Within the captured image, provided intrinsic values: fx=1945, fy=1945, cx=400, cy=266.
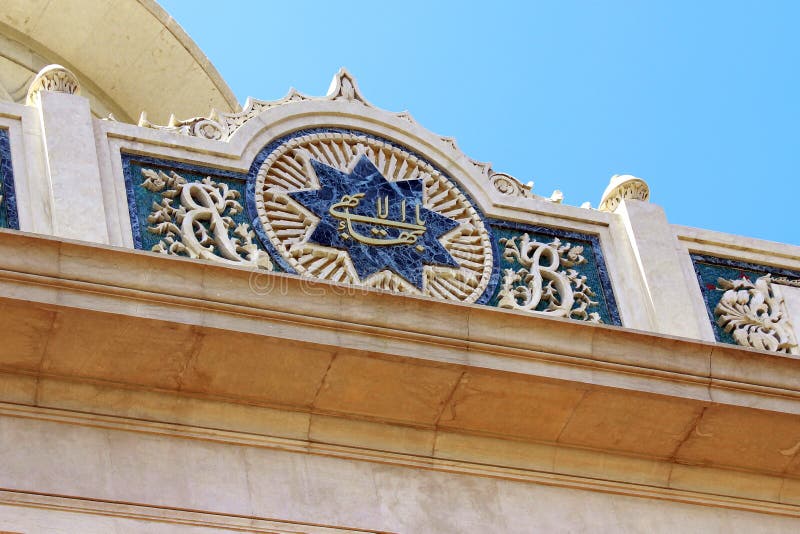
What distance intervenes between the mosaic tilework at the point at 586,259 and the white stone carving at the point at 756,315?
2.36 feet

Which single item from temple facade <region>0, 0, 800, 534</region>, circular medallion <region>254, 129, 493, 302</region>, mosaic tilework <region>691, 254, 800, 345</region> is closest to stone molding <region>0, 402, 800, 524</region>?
temple facade <region>0, 0, 800, 534</region>

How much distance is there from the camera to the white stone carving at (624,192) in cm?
1203

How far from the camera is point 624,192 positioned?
12.0 m

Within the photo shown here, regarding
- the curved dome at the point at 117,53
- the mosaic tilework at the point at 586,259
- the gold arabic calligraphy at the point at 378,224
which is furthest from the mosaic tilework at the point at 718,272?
the curved dome at the point at 117,53

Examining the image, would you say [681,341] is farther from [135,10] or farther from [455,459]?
[135,10]

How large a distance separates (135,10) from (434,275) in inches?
250

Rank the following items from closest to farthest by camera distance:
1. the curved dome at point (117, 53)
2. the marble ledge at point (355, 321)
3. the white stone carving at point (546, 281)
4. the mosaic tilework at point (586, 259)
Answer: the marble ledge at point (355, 321)
the white stone carving at point (546, 281)
the mosaic tilework at point (586, 259)
the curved dome at point (117, 53)

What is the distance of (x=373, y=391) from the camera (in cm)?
1029

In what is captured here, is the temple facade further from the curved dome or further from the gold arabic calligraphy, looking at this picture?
the curved dome

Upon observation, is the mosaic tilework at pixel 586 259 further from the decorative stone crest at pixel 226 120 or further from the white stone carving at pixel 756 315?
the decorative stone crest at pixel 226 120

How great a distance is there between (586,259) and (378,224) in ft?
4.46

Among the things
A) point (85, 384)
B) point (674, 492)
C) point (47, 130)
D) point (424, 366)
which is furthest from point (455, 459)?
point (47, 130)

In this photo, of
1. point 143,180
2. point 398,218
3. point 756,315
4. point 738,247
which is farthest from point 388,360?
point 738,247

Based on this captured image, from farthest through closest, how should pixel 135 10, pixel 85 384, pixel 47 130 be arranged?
pixel 135 10 → pixel 47 130 → pixel 85 384
